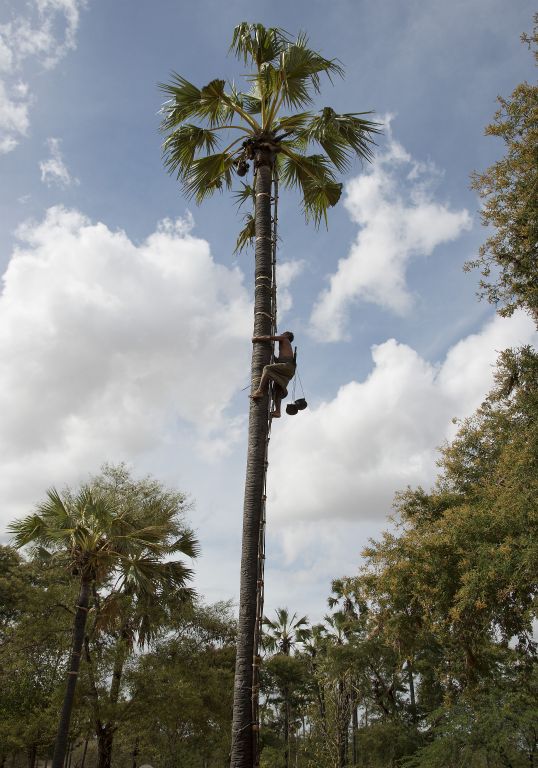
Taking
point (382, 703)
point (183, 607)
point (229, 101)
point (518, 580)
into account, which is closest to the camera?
point (229, 101)

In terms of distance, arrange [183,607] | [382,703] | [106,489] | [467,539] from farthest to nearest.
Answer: [382,703]
[106,489]
[183,607]
[467,539]

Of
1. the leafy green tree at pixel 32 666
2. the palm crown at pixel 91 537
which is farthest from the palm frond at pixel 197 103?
the leafy green tree at pixel 32 666

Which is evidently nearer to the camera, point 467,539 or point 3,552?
point 467,539

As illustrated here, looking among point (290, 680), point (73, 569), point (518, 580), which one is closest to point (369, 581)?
point (518, 580)

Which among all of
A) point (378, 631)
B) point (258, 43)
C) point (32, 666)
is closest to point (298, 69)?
point (258, 43)

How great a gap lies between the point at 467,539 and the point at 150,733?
12.6 metres

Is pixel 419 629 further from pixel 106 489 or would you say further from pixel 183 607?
pixel 106 489

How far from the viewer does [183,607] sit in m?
18.0

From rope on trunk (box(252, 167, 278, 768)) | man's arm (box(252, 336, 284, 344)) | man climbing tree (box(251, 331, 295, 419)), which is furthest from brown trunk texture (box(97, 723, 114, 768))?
man's arm (box(252, 336, 284, 344))

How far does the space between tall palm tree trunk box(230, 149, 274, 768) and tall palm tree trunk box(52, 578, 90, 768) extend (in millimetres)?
6667

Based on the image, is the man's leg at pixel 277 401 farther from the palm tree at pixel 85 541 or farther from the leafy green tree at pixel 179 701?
the leafy green tree at pixel 179 701

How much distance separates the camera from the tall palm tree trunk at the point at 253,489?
5.99m

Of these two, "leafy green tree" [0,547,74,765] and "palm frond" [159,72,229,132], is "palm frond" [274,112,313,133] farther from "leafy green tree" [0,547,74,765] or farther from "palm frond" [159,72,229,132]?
"leafy green tree" [0,547,74,765]

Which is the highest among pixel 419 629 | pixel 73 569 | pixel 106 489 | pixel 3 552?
pixel 106 489
